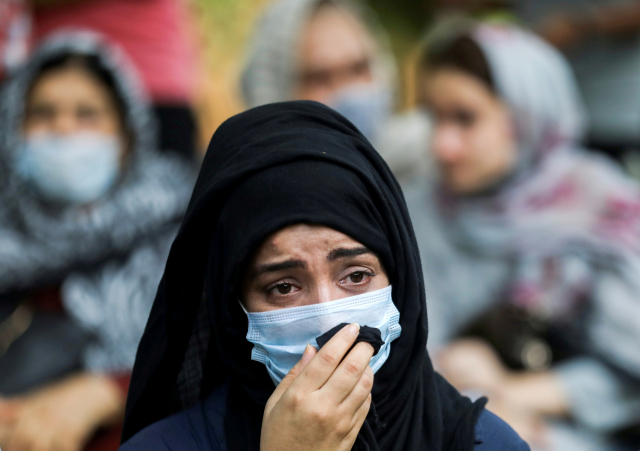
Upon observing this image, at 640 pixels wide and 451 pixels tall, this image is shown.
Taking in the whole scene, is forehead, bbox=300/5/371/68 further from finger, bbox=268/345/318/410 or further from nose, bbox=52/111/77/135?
finger, bbox=268/345/318/410

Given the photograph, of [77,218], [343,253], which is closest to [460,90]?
[77,218]

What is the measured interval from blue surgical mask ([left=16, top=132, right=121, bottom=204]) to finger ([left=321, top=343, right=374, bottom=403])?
9.95 ft

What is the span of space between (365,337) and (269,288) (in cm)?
28

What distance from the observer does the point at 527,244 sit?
181 inches

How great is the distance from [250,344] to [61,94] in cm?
287

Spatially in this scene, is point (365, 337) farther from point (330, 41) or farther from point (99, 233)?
point (330, 41)

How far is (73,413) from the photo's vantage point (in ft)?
10.9

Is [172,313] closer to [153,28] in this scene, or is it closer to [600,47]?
[153,28]

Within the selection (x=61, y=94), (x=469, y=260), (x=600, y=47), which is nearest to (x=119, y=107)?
(x=61, y=94)

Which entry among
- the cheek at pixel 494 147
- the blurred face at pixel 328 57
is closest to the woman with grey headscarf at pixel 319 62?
the blurred face at pixel 328 57

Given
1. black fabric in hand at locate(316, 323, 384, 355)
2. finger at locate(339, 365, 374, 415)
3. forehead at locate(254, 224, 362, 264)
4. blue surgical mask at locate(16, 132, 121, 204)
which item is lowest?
blue surgical mask at locate(16, 132, 121, 204)

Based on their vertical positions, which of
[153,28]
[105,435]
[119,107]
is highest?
[153,28]

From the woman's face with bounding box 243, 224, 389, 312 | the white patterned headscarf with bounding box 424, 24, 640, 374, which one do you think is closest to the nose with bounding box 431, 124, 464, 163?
the white patterned headscarf with bounding box 424, 24, 640, 374

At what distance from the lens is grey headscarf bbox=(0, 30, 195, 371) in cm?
389
